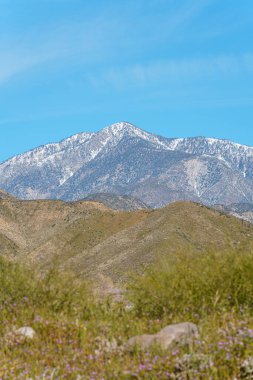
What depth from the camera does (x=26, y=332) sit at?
44.1 feet

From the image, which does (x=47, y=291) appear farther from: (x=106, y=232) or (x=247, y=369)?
(x=106, y=232)

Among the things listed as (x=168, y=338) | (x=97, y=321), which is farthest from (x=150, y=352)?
(x=97, y=321)

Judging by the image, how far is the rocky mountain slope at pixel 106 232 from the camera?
110625mm

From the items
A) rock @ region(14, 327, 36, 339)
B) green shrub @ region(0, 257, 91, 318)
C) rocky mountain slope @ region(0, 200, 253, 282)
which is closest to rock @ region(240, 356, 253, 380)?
rock @ region(14, 327, 36, 339)

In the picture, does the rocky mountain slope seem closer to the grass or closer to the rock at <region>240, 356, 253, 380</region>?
the grass

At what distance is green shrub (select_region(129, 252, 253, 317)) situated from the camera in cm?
1541

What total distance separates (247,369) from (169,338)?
91.8 inches

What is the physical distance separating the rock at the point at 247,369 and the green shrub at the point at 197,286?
4.88m

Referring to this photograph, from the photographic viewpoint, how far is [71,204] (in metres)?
185

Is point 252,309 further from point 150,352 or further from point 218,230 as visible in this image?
point 218,230

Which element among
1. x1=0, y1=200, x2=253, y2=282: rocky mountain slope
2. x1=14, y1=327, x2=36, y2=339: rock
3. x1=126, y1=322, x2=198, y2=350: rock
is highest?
x1=0, y1=200, x2=253, y2=282: rocky mountain slope

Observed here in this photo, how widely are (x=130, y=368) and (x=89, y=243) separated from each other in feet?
425

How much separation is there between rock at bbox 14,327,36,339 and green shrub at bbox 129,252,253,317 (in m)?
3.46

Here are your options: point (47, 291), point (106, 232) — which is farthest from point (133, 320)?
point (106, 232)
